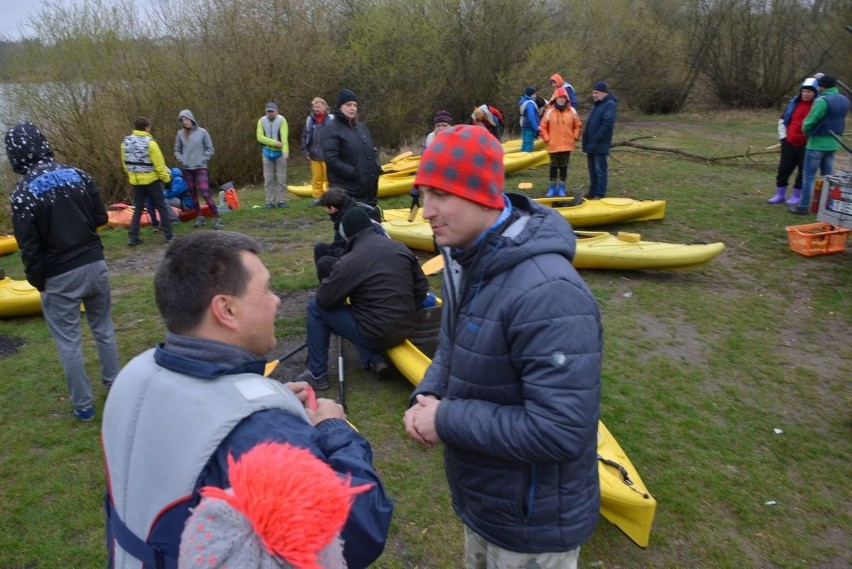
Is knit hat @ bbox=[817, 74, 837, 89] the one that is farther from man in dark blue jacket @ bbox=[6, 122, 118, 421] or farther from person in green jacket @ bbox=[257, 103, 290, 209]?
man in dark blue jacket @ bbox=[6, 122, 118, 421]

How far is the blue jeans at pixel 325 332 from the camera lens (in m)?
4.50

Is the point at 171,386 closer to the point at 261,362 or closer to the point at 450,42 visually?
the point at 261,362

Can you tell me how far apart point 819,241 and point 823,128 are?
6.23 ft

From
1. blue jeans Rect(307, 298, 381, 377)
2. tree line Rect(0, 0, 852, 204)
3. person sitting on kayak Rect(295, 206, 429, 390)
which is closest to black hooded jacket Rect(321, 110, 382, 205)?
person sitting on kayak Rect(295, 206, 429, 390)

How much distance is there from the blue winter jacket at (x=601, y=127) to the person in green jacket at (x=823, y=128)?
8.59 ft

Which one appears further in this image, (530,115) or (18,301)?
(530,115)

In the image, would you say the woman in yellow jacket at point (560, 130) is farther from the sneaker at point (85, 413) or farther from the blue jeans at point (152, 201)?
the sneaker at point (85, 413)

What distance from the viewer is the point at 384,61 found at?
17.2m

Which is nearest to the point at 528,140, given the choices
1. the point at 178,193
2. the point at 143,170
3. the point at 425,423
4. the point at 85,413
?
the point at 178,193

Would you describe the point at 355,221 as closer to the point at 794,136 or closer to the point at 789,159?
the point at 794,136

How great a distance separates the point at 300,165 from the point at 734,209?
12009 mm

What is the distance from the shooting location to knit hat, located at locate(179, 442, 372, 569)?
996 mm

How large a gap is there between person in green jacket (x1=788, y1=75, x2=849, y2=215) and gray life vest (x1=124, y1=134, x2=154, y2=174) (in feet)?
29.8

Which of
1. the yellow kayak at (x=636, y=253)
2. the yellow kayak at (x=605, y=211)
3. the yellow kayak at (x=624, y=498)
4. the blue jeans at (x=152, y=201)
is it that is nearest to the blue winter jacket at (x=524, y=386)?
the yellow kayak at (x=624, y=498)
